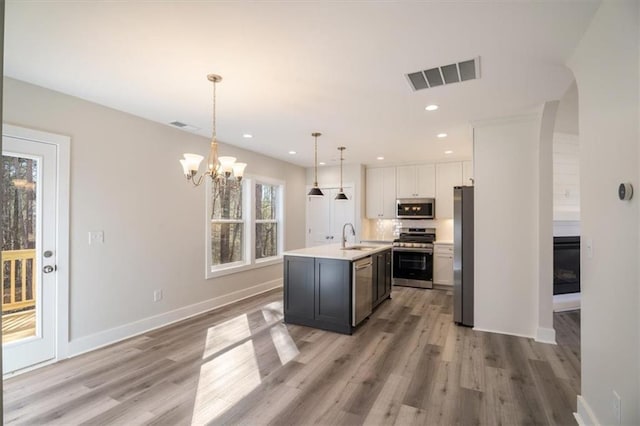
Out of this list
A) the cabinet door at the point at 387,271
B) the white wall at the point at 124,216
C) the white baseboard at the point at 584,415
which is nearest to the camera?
the white baseboard at the point at 584,415

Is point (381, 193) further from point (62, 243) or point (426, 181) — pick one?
point (62, 243)

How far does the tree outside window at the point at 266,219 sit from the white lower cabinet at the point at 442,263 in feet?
9.96

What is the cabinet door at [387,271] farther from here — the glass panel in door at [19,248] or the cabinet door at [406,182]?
the glass panel in door at [19,248]

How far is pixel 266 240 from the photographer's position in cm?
617

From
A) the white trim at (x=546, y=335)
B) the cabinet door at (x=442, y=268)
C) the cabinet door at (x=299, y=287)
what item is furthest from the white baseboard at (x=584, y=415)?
the cabinet door at (x=442, y=268)

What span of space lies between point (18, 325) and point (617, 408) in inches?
177

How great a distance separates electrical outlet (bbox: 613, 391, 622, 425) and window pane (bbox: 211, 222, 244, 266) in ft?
14.9

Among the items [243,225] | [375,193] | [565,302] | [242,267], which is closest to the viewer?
[565,302]

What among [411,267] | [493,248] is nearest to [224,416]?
[493,248]

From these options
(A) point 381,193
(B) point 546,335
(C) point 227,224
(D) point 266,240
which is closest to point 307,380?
(B) point 546,335

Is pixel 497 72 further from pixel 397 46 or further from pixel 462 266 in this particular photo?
pixel 462 266

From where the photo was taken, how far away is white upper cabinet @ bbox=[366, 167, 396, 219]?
6.76 metres

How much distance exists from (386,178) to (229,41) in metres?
5.01

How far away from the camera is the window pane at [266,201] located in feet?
19.6
